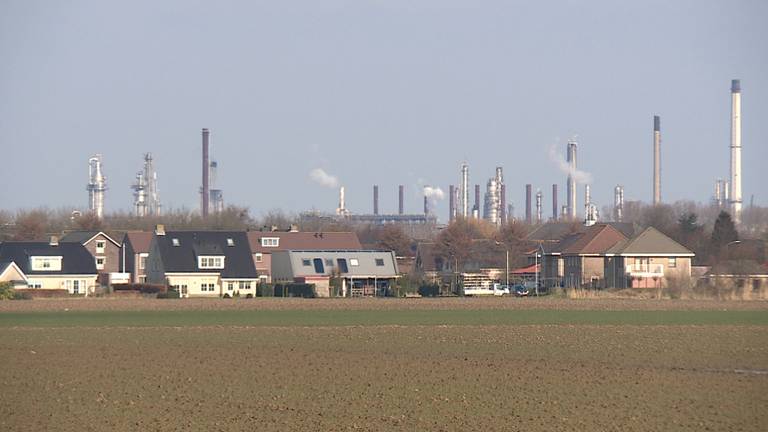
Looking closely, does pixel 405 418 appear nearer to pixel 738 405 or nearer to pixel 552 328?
pixel 738 405

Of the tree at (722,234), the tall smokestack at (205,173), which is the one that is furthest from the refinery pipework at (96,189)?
the tree at (722,234)

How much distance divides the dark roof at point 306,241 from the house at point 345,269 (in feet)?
34.7

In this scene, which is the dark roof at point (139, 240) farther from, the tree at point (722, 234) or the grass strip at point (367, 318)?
the tree at point (722, 234)

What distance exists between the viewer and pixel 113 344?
38.6 meters

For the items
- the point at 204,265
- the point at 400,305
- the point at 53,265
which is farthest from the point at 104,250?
the point at 400,305

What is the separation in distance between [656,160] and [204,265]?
9416 cm

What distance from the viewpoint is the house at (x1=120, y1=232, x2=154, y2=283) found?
351 feet

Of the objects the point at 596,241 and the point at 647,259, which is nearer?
the point at 647,259

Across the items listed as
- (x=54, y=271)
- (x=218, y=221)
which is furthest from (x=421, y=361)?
(x=218, y=221)

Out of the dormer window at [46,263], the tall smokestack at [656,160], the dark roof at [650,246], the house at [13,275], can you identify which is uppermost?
the tall smokestack at [656,160]

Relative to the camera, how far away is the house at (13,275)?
284 ft

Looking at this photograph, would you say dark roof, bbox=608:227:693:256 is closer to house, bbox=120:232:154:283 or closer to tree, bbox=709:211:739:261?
tree, bbox=709:211:739:261

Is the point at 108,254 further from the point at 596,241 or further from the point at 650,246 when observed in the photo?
the point at 650,246

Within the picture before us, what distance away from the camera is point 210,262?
95.2 meters
